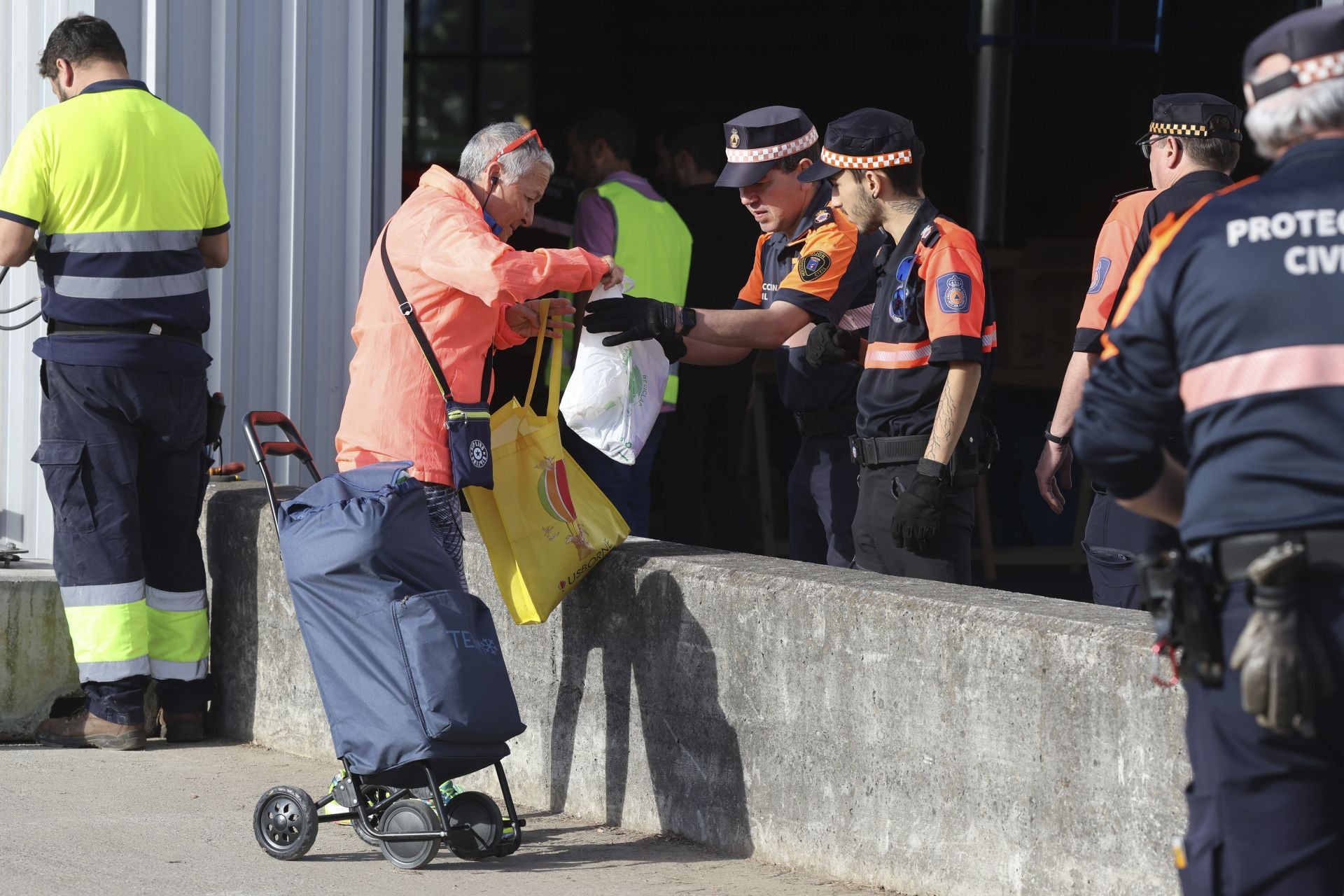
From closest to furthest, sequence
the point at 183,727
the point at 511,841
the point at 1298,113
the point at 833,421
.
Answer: the point at 1298,113 → the point at 511,841 → the point at 833,421 → the point at 183,727

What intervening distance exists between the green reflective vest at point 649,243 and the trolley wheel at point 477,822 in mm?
3143

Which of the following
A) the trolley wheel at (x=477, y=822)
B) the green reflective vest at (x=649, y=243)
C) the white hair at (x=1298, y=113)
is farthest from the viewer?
the green reflective vest at (x=649, y=243)

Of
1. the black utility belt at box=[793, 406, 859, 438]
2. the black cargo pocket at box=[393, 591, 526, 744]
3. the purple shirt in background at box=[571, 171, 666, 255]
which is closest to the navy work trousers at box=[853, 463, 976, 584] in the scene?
the black utility belt at box=[793, 406, 859, 438]

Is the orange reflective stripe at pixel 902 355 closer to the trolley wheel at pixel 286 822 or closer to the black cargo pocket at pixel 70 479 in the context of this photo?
the trolley wheel at pixel 286 822

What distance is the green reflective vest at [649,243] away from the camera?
7.55 metres

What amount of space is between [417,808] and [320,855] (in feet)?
1.24

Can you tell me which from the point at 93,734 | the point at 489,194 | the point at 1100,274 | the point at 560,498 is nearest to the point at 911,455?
the point at 1100,274

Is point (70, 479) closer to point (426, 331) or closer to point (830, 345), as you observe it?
point (426, 331)

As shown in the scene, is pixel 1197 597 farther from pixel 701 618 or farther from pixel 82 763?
pixel 82 763

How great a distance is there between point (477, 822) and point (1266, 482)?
8.33 feet

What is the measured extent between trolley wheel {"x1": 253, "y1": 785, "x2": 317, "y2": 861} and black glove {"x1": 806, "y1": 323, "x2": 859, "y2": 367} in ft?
5.84

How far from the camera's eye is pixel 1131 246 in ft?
16.4

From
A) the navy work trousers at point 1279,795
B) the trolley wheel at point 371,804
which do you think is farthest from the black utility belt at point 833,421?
the navy work trousers at point 1279,795

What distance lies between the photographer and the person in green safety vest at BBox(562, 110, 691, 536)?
7.57 metres
